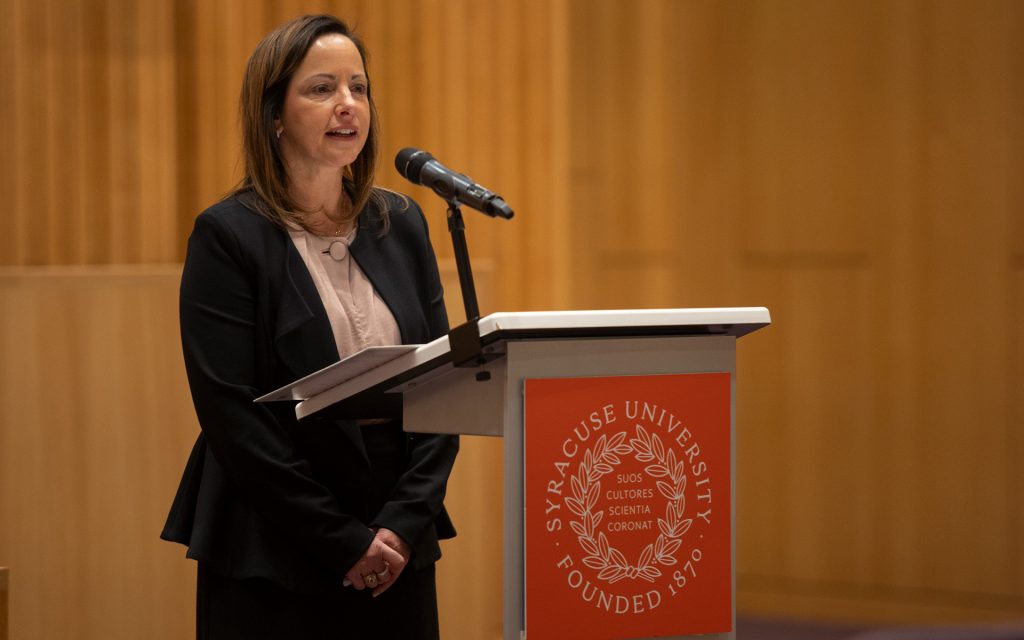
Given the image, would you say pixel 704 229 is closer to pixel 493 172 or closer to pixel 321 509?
pixel 493 172

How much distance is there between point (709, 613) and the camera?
1.56 metres

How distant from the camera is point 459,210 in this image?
1582 mm

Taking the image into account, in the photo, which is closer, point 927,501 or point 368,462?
point 368,462

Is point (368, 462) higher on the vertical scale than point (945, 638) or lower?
higher

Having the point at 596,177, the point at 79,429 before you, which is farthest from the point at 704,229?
the point at 79,429

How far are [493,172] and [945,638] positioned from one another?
6.39ft

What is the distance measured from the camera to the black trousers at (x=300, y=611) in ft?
5.96

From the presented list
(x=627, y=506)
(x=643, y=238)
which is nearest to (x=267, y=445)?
(x=627, y=506)

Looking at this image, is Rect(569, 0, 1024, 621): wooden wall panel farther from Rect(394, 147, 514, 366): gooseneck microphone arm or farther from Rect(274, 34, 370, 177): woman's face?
Rect(394, 147, 514, 366): gooseneck microphone arm

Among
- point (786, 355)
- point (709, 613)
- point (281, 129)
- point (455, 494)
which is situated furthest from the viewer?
point (786, 355)

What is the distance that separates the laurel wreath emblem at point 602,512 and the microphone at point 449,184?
1.11ft

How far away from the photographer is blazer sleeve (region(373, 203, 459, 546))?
72.3 inches

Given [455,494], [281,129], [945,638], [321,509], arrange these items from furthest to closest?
[945,638] → [455,494] → [281,129] → [321,509]

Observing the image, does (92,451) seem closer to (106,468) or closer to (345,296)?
(106,468)
